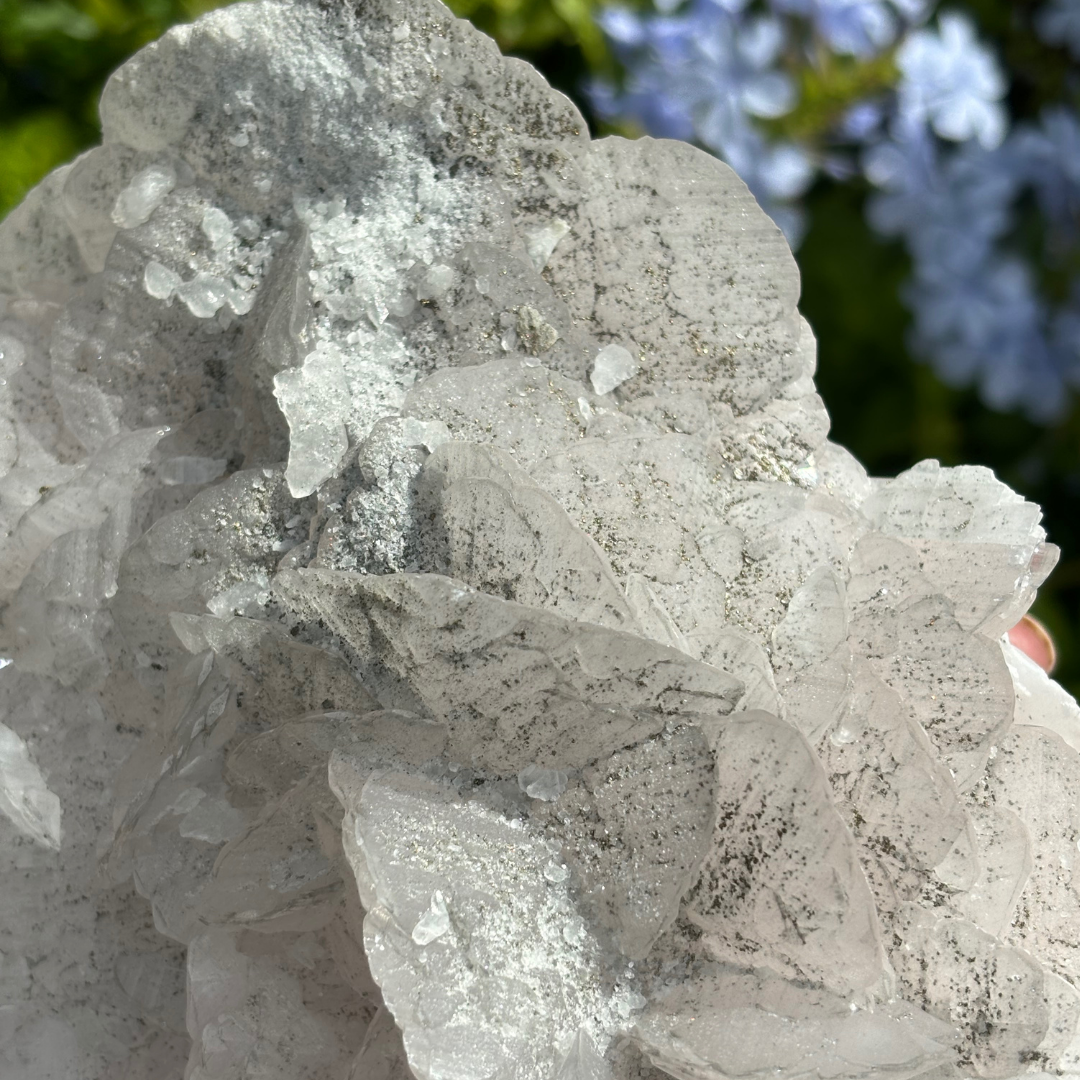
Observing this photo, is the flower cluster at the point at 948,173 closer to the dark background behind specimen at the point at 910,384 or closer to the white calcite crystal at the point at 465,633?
the dark background behind specimen at the point at 910,384

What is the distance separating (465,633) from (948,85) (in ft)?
5.19

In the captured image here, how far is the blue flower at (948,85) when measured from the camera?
1.78 metres

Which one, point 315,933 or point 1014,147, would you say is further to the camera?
point 1014,147

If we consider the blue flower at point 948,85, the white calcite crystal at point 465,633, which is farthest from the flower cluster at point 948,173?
the white calcite crystal at point 465,633

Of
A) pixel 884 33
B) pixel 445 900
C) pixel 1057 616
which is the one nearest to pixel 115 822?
pixel 445 900

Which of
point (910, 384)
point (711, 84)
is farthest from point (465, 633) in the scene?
point (910, 384)

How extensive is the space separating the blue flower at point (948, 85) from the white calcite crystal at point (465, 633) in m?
1.31

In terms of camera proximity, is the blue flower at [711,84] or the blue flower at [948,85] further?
the blue flower at [948,85]

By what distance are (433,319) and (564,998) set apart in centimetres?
30

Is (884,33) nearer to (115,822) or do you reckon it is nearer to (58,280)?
(58,280)

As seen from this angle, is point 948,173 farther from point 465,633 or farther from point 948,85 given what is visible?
point 465,633

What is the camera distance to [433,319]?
60 centimetres

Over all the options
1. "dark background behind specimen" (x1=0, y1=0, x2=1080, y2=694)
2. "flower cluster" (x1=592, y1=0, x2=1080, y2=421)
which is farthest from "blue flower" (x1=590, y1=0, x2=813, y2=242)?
"dark background behind specimen" (x1=0, y1=0, x2=1080, y2=694)

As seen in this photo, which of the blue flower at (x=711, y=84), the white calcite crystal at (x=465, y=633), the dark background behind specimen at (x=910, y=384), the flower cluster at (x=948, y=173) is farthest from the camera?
the dark background behind specimen at (x=910, y=384)
